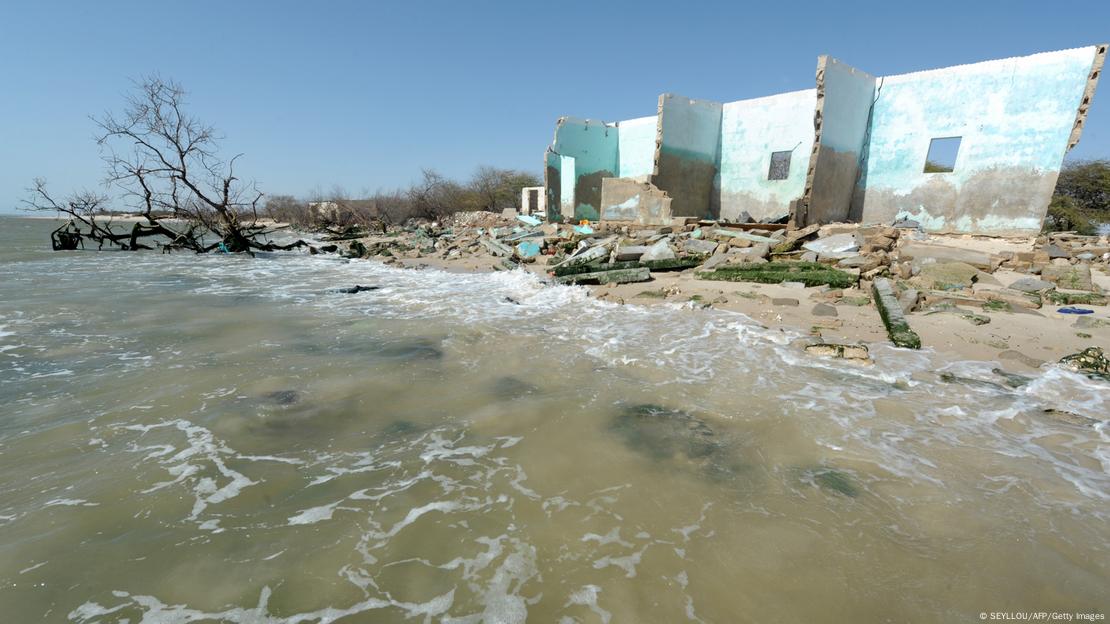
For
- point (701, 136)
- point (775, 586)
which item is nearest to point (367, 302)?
point (775, 586)

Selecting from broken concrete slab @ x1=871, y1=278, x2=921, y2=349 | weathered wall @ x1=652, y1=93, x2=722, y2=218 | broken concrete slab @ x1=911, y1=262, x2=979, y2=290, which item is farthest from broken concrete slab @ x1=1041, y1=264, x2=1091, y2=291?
weathered wall @ x1=652, y1=93, x2=722, y2=218

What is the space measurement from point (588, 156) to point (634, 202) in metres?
3.80

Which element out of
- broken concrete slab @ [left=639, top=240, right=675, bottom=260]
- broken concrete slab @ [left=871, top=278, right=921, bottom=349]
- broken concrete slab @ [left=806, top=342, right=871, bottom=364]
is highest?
broken concrete slab @ [left=639, top=240, right=675, bottom=260]

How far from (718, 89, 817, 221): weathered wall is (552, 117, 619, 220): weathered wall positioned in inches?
163

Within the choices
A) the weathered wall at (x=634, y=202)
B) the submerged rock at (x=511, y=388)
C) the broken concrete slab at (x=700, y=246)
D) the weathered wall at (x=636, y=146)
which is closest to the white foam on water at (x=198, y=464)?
the submerged rock at (x=511, y=388)

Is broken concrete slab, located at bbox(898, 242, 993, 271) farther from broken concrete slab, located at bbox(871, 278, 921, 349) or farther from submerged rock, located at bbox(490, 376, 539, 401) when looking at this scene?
submerged rock, located at bbox(490, 376, 539, 401)

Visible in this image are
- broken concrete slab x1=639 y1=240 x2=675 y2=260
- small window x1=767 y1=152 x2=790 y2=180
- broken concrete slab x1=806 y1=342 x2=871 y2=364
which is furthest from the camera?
small window x1=767 y1=152 x2=790 y2=180

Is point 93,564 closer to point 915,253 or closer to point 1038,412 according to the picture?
point 1038,412

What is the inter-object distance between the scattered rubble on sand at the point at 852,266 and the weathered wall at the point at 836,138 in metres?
1.49

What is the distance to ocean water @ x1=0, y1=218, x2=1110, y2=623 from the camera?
1.63m

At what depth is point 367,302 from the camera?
22.8ft

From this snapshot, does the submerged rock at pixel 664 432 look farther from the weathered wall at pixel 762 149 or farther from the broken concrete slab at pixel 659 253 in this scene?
the weathered wall at pixel 762 149

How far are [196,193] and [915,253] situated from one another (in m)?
18.8

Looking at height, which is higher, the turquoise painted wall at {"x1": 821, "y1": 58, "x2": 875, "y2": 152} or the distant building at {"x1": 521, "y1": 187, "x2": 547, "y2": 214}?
the turquoise painted wall at {"x1": 821, "y1": 58, "x2": 875, "y2": 152}
